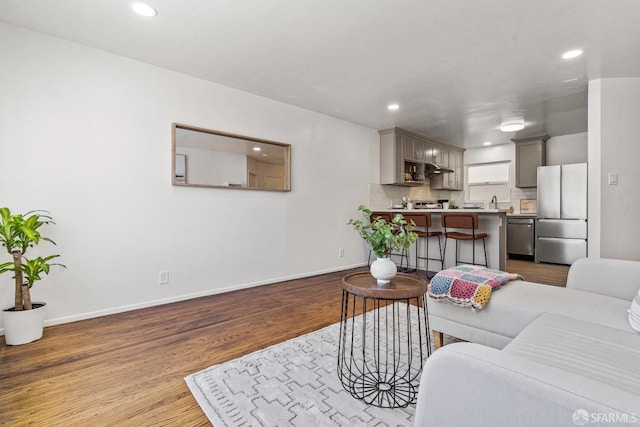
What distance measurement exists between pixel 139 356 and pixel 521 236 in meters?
6.42

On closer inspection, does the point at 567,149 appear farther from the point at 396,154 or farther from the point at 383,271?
the point at 383,271

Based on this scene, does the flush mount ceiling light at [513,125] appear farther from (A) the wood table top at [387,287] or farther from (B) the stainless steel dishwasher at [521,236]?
(A) the wood table top at [387,287]

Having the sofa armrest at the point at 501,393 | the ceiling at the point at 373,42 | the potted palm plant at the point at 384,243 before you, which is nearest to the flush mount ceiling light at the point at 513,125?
the ceiling at the point at 373,42

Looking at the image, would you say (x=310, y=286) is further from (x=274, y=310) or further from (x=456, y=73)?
(x=456, y=73)

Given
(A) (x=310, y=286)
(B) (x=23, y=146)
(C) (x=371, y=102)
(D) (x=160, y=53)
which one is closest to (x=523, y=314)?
(A) (x=310, y=286)

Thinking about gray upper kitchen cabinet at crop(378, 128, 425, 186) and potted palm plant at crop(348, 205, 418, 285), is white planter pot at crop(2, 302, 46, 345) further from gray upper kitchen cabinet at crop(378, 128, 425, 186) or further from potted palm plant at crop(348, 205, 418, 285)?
gray upper kitchen cabinet at crop(378, 128, 425, 186)

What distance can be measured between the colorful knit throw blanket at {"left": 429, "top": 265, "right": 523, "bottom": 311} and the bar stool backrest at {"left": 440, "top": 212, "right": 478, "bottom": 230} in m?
2.02

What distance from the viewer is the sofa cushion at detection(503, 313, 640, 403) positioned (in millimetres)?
1003

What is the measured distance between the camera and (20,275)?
2291 mm

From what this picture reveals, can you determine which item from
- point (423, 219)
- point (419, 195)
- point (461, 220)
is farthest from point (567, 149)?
point (423, 219)

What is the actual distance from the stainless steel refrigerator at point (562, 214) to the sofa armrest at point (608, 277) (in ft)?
12.7

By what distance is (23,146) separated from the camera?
2467 mm

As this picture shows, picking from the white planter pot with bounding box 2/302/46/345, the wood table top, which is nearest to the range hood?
the wood table top

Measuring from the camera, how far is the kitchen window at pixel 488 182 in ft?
22.3
